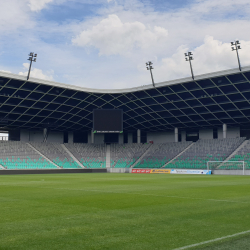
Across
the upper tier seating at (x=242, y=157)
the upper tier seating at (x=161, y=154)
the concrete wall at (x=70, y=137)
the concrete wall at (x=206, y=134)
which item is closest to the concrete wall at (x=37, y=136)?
the concrete wall at (x=70, y=137)

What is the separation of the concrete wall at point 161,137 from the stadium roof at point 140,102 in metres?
3.70

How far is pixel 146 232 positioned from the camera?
785 centimetres

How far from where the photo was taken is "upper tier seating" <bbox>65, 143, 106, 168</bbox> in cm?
6947

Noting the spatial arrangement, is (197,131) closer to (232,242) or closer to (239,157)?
(239,157)

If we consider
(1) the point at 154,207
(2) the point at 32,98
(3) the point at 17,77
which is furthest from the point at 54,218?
(2) the point at 32,98

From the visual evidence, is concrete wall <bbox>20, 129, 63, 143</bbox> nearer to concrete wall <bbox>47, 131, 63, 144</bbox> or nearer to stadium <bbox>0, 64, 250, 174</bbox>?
concrete wall <bbox>47, 131, 63, 144</bbox>

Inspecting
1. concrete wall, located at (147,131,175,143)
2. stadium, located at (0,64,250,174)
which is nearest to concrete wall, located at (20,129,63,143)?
stadium, located at (0,64,250,174)

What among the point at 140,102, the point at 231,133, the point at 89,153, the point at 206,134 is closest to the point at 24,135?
the point at 89,153

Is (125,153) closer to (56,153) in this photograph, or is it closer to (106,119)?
(106,119)

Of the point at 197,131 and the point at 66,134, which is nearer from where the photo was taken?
the point at 197,131

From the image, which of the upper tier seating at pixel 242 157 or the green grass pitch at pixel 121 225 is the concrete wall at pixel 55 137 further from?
the green grass pitch at pixel 121 225

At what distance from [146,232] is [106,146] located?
230ft

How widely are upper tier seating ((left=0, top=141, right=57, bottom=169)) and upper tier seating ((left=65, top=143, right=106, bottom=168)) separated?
8.01 meters

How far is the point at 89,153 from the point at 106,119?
39.6 feet
